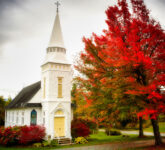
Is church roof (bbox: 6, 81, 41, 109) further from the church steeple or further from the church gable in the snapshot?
the church steeple

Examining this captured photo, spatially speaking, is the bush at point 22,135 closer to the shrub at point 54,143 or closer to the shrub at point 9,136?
the shrub at point 9,136

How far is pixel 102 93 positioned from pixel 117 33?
489 centimetres

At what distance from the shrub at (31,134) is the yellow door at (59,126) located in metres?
1.58

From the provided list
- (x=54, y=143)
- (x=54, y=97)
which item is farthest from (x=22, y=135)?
(x=54, y=97)

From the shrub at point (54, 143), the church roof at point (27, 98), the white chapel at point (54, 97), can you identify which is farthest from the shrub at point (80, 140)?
the church roof at point (27, 98)

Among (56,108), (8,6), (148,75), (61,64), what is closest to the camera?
(148,75)

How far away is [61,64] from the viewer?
853 inches

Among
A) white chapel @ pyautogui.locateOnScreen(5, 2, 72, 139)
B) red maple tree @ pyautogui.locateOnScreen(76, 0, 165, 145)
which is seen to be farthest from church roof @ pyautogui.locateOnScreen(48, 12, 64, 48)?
red maple tree @ pyautogui.locateOnScreen(76, 0, 165, 145)

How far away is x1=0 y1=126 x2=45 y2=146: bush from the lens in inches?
707

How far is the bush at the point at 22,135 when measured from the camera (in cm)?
1797

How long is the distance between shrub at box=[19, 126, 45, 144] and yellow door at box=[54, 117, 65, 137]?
5.17ft

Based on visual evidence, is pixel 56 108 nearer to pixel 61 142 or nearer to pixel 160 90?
pixel 61 142

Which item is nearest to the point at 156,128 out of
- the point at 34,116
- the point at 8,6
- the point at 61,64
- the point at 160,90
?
the point at 160,90

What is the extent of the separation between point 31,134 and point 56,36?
12.5 meters
